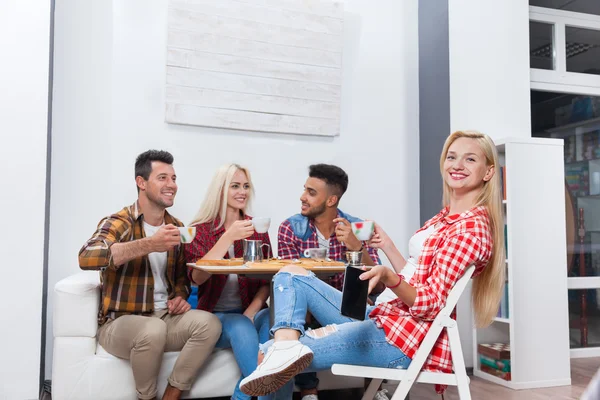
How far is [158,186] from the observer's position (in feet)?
9.17

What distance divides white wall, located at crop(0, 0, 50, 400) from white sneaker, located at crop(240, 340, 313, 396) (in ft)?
5.29

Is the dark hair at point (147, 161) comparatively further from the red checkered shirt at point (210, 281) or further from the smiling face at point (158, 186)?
the red checkered shirt at point (210, 281)

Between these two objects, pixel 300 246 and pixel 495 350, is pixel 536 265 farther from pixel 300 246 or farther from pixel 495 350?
pixel 300 246

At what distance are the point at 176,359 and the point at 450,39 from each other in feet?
8.89

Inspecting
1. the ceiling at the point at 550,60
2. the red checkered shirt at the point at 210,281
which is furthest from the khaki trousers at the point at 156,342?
the ceiling at the point at 550,60

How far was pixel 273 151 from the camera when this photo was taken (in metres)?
3.70

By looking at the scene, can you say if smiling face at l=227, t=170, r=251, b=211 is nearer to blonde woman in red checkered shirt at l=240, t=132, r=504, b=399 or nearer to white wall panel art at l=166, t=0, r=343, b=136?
white wall panel art at l=166, t=0, r=343, b=136

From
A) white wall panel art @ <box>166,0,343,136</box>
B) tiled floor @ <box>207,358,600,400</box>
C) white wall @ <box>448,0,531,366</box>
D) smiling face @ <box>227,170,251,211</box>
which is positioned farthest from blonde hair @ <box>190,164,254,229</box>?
white wall @ <box>448,0,531,366</box>

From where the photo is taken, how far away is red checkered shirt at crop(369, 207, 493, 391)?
1849 millimetres

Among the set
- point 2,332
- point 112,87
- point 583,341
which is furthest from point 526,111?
point 2,332

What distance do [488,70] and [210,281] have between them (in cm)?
242

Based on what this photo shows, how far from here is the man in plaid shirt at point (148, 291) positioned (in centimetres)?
249

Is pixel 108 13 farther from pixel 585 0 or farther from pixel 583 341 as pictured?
pixel 583 341

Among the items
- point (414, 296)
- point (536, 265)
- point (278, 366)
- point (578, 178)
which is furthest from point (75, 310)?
point (578, 178)
